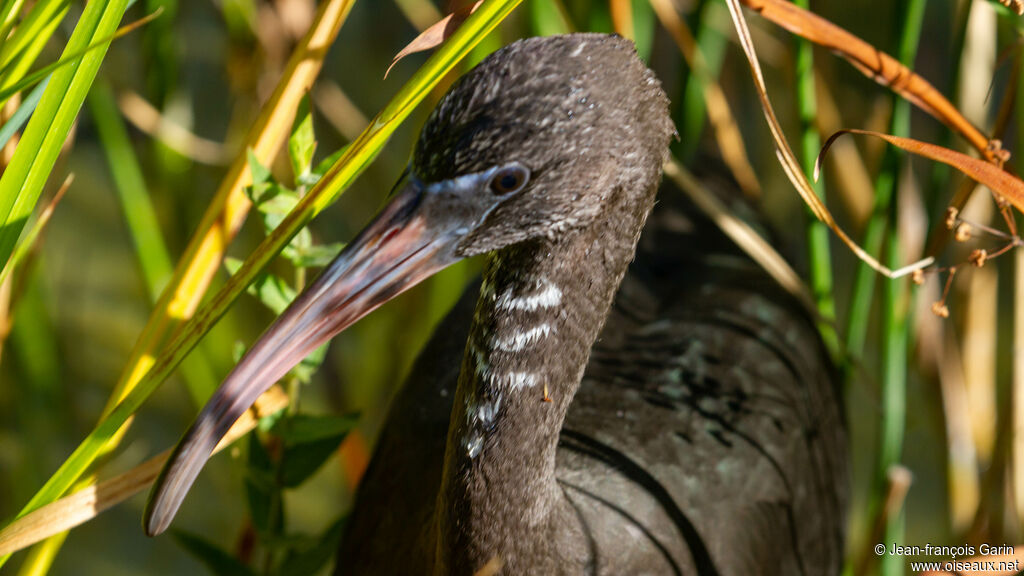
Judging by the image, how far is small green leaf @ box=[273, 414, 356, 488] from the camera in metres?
1.28

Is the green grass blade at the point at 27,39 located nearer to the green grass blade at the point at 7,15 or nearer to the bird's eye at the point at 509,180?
the green grass blade at the point at 7,15

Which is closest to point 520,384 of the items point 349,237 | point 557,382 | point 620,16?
point 557,382

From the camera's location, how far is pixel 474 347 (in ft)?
3.37

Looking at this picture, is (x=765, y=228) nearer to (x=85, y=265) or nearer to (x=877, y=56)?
(x=877, y=56)

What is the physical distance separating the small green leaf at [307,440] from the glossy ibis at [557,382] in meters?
0.12

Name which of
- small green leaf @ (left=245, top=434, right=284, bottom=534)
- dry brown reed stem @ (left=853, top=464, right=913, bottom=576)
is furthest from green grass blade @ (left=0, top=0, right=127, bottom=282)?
dry brown reed stem @ (left=853, top=464, right=913, bottom=576)

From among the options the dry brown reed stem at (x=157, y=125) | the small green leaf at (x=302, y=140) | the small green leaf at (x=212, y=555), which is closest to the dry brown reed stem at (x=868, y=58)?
the small green leaf at (x=302, y=140)

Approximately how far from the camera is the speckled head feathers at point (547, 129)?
35.0 inches

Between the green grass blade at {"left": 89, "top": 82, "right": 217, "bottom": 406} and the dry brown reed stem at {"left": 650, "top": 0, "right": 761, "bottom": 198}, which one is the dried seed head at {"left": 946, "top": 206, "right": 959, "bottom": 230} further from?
the green grass blade at {"left": 89, "top": 82, "right": 217, "bottom": 406}

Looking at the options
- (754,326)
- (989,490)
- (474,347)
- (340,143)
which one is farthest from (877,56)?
(340,143)

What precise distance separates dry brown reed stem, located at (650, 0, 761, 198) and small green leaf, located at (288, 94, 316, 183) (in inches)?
30.0

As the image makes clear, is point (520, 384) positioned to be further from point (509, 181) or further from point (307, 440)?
point (307, 440)

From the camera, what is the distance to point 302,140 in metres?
1.13

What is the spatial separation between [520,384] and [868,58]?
24.2 inches
